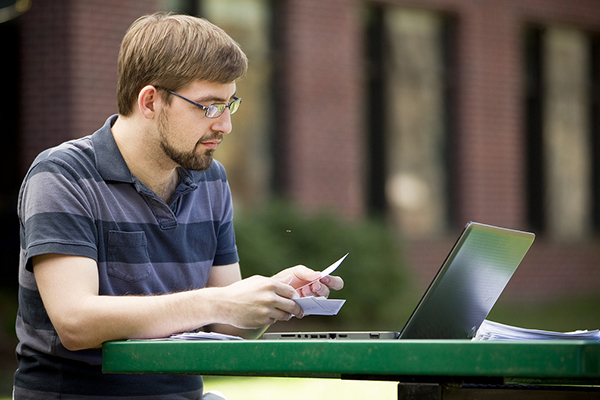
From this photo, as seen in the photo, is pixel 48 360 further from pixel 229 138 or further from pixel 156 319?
pixel 229 138

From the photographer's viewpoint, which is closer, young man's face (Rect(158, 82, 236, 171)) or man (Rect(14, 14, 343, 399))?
man (Rect(14, 14, 343, 399))

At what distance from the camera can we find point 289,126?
9.41 meters

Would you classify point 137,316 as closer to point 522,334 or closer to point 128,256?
point 128,256

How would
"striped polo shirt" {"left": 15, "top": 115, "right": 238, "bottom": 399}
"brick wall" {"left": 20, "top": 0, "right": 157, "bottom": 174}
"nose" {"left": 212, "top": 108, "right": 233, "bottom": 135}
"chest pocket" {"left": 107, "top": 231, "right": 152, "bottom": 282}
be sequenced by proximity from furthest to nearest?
"brick wall" {"left": 20, "top": 0, "right": 157, "bottom": 174} → "nose" {"left": 212, "top": 108, "right": 233, "bottom": 135} → "chest pocket" {"left": 107, "top": 231, "right": 152, "bottom": 282} → "striped polo shirt" {"left": 15, "top": 115, "right": 238, "bottom": 399}

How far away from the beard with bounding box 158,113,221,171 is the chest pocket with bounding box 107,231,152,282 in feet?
0.75

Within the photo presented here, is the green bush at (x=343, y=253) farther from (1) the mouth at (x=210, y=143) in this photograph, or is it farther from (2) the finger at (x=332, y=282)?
(2) the finger at (x=332, y=282)

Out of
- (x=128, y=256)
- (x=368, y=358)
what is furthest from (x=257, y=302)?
(x=128, y=256)

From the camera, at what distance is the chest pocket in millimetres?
2121

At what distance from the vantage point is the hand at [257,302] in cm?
180

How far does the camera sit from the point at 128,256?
2.15 m

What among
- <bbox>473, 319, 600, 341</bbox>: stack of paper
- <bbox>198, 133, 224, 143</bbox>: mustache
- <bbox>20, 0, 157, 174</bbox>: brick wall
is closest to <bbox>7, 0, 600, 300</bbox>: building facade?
<bbox>20, 0, 157, 174</bbox>: brick wall

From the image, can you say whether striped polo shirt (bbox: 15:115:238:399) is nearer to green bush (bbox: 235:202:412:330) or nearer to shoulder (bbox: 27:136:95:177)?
shoulder (bbox: 27:136:95:177)

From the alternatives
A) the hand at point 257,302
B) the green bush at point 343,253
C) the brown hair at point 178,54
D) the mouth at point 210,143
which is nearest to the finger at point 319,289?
the hand at point 257,302

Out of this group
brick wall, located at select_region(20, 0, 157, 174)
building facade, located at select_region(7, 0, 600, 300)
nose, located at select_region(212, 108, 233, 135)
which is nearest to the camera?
nose, located at select_region(212, 108, 233, 135)
